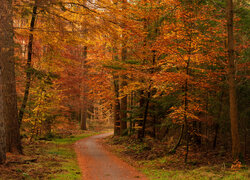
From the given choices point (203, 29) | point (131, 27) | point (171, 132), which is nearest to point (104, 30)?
point (131, 27)

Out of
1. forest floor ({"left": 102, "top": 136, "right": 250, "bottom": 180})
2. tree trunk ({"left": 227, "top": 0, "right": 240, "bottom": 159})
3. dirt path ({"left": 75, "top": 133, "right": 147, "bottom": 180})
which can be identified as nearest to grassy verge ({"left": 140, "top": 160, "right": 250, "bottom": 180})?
forest floor ({"left": 102, "top": 136, "right": 250, "bottom": 180})

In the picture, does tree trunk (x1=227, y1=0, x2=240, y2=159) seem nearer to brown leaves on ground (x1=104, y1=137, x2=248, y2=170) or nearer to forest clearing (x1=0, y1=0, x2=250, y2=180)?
forest clearing (x1=0, y1=0, x2=250, y2=180)

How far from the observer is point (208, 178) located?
22.6 ft

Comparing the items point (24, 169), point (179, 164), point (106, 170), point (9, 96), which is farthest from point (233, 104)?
point (9, 96)

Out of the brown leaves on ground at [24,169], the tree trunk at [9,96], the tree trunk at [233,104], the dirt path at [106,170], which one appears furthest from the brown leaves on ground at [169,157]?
the tree trunk at [9,96]

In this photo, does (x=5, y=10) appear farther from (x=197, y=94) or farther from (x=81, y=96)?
(x=81, y=96)

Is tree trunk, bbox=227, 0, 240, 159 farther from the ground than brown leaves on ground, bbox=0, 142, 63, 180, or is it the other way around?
tree trunk, bbox=227, 0, 240, 159

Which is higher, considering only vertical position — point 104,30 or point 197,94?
point 104,30

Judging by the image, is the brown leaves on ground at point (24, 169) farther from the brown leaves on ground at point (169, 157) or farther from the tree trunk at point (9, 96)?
the brown leaves on ground at point (169, 157)

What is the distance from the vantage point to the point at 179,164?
988 cm

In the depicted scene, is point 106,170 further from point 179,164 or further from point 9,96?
point 9,96

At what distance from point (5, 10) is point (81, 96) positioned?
1883 cm

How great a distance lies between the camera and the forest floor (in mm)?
7395

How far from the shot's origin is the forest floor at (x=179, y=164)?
7395 millimetres
